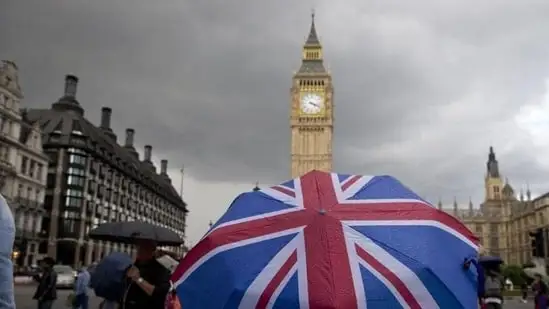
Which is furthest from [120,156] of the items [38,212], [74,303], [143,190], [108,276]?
[108,276]

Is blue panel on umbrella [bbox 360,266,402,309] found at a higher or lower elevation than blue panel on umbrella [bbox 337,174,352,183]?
lower

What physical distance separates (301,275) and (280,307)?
27cm

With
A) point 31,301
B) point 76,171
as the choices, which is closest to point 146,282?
point 31,301

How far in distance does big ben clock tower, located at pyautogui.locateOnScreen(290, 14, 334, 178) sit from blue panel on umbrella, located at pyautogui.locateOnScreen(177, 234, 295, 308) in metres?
109

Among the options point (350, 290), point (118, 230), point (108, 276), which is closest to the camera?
point (350, 290)

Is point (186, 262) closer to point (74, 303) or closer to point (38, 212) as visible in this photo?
point (74, 303)

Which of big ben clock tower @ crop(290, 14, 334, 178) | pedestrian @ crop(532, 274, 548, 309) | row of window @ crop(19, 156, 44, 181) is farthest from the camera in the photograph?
big ben clock tower @ crop(290, 14, 334, 178)

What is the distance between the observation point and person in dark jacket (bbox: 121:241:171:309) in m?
5.45

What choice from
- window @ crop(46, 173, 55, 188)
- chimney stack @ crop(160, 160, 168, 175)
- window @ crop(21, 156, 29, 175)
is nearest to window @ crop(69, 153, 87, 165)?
window @ crop(46, 173, 55, 188)

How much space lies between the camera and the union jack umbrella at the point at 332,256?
377 cm

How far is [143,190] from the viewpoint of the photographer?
108312 millimetres

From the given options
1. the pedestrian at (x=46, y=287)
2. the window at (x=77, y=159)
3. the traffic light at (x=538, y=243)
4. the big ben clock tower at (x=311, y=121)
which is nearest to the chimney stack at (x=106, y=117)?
the window at (x=77, y=159)

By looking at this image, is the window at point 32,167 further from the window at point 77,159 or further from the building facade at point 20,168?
the window at point 77,159

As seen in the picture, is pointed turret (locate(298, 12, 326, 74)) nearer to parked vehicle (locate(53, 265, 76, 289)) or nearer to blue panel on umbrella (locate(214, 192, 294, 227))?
parked vehicle (locate(53, 265, 76, 289))
